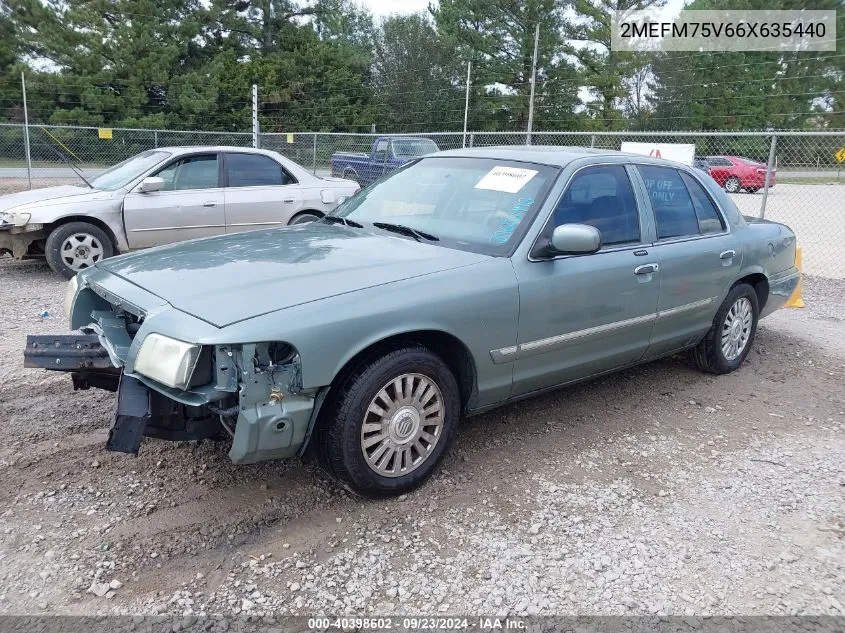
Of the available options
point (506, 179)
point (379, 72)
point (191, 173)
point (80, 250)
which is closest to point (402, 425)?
point (506, 179)

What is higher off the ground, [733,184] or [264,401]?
[733,184]

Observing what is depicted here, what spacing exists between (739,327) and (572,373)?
2030 mm

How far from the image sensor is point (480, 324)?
11.3 feet

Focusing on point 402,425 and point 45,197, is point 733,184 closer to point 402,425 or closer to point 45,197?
point 45,197

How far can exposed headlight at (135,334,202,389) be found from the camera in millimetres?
2770

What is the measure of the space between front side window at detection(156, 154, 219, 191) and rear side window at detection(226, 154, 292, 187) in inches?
7.4

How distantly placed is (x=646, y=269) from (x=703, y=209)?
40.9 inches

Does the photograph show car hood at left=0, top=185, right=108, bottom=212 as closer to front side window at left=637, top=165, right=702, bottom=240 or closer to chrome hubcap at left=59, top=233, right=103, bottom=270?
chrome hubcap at left=59, top=233, right=103, bottom=270

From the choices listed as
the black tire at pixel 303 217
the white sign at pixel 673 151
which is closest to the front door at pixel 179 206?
the black tire at pixel 303 217

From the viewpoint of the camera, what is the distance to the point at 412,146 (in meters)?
16.7

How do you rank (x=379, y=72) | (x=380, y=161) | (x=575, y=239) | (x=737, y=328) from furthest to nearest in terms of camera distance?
(x=379, y=72) < (x=380, y=161) < (x=737, y=328) < (x=575, y=239)

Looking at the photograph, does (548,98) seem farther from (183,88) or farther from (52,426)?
(52,426)

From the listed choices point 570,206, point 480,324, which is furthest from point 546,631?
point 570,206

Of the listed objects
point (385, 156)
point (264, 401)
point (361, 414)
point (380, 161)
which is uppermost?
point (385, 156)
